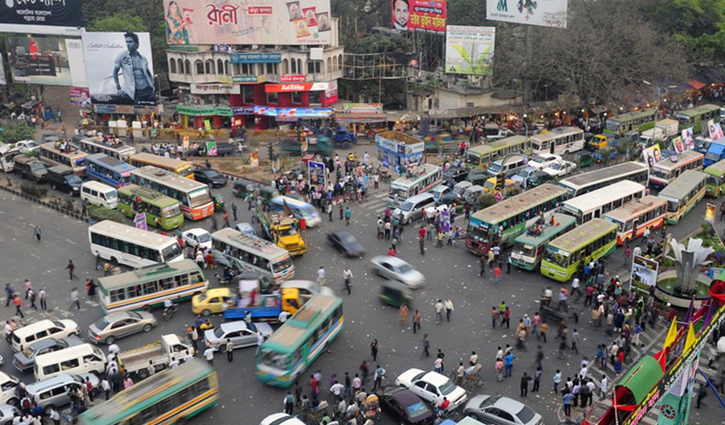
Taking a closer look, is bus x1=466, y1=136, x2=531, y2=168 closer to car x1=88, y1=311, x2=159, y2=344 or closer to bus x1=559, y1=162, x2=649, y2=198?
bus x1=559, y1=162, x2=649, y2=198

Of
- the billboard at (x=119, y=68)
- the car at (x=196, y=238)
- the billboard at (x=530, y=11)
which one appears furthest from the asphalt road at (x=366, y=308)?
the billboard at (x=530, y=11)

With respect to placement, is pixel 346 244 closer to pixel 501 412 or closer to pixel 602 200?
pixel 602 200

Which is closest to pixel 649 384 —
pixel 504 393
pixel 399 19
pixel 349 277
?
pixel 504 393

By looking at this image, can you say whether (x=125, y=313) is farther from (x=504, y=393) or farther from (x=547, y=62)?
(x=547, y=62)

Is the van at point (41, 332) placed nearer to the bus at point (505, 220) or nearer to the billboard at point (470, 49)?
the bus at point (505, 220)

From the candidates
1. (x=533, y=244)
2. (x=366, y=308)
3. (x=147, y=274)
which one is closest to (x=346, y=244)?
(x=366, y=308)
